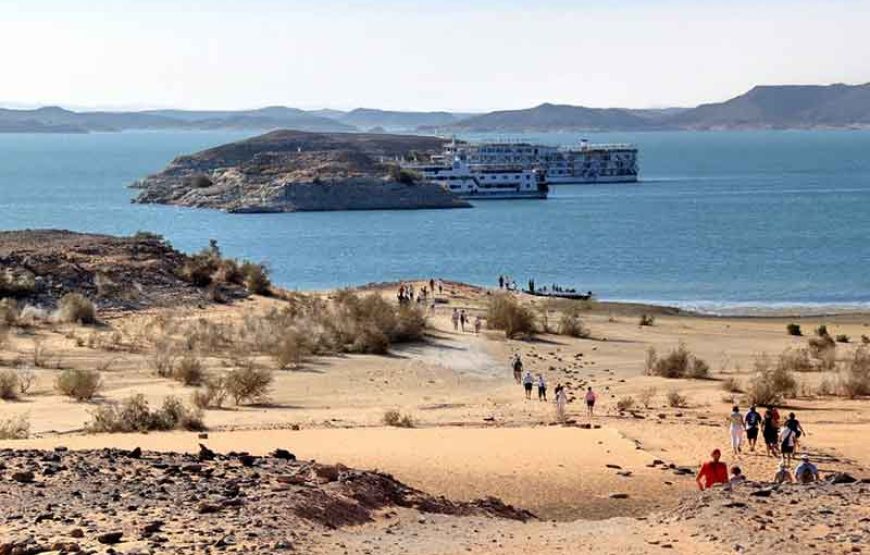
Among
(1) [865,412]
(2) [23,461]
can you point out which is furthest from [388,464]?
(1) [865,412]

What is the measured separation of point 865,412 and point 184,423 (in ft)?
43.3

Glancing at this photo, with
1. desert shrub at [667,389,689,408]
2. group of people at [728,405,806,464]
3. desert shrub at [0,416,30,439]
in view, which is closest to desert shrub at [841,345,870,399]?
desert shrub at [667,389,689,408]

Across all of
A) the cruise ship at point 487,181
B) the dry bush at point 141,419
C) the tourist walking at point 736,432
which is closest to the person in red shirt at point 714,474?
the tourist walking at point 736,432

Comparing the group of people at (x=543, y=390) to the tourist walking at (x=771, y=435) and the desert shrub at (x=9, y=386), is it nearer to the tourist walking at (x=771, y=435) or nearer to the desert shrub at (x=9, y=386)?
the tourist walking at (x=771, y=435)

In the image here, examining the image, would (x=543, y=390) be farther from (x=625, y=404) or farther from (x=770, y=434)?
(x=770, y=434)

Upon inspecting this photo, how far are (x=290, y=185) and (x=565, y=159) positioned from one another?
142ft

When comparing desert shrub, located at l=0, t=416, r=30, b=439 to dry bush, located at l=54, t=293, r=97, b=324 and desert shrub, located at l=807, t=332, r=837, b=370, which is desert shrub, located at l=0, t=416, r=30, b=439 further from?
desert shrub, located at l=807, t=332, r=837, b=370

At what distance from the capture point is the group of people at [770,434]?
20359 millimetres

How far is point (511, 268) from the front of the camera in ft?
247

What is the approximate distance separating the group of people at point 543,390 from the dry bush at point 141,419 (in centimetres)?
684

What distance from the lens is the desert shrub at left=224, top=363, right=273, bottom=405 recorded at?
27969 millimetres

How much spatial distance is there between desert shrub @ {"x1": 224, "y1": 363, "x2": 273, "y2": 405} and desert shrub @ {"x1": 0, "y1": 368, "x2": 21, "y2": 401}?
4.42 meters

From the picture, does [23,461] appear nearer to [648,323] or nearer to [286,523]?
[286,523]

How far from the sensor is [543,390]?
95.5 ft
